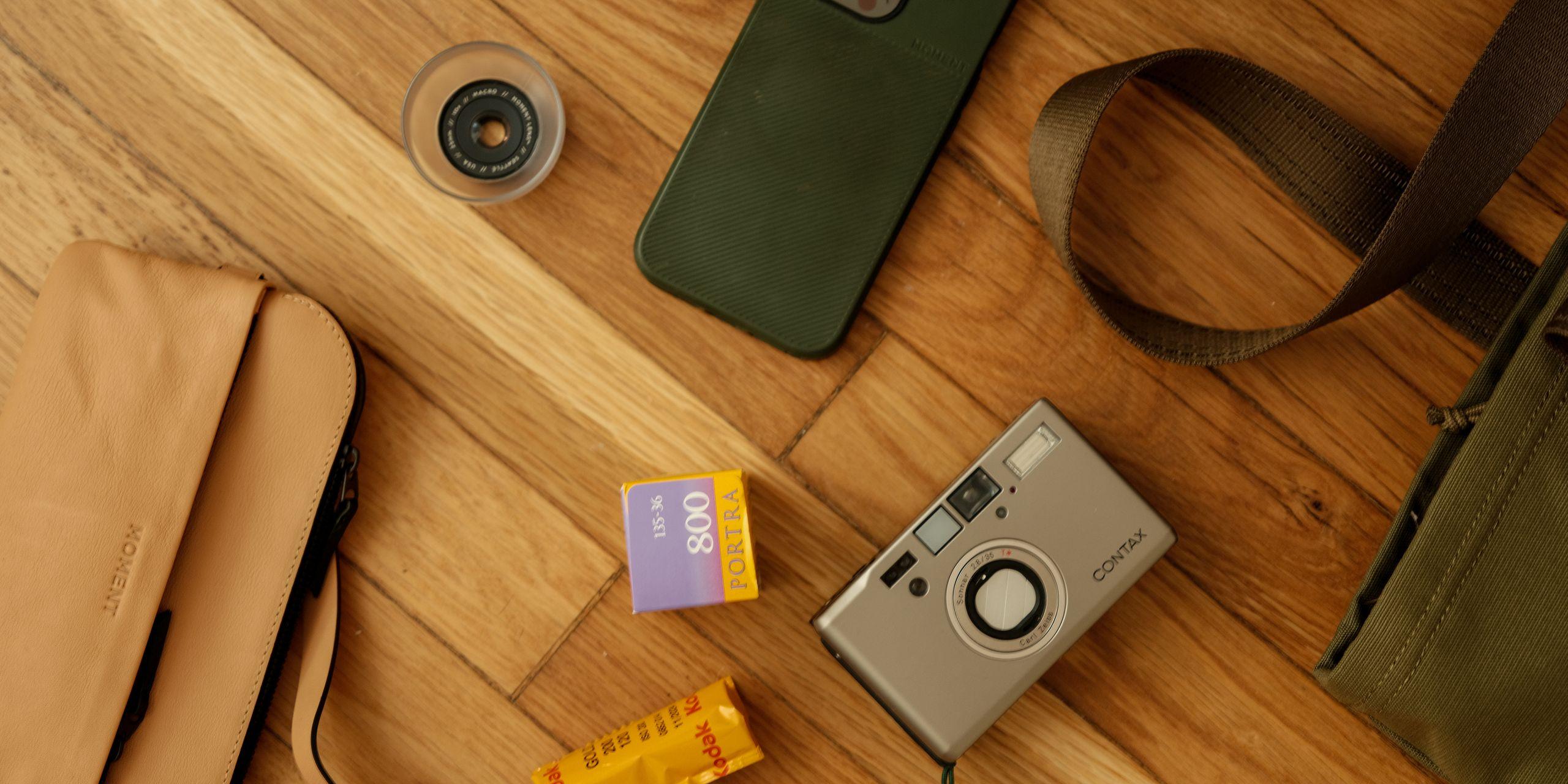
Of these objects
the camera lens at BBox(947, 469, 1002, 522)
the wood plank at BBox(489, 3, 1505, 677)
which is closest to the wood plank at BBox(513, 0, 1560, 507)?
the wood plank at BBox(489, 3, 1505, 677)

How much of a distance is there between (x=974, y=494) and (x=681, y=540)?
0.25 meters

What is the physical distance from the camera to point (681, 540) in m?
0.79

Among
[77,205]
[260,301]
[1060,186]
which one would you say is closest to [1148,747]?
[1060,186]

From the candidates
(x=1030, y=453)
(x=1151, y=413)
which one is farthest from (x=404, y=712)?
(x=1151, y=413)

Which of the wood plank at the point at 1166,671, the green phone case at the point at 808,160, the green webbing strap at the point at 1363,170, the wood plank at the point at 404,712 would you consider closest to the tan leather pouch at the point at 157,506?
the wood plank at the point at 404,712

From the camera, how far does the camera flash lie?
0.78m

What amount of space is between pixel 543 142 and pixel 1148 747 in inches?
29.9

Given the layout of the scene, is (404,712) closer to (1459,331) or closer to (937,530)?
(937,530)

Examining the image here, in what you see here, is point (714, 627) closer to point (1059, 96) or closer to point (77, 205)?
point (1059, 96)

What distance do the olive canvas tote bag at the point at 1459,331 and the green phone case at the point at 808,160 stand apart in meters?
0.11

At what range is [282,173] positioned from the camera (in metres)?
0.87

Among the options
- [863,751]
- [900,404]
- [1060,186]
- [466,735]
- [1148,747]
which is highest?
[1060,186]

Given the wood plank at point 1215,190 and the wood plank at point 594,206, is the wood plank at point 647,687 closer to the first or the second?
the wood plank at point 594,206

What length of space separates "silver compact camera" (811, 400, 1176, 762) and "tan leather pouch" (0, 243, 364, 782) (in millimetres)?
482
